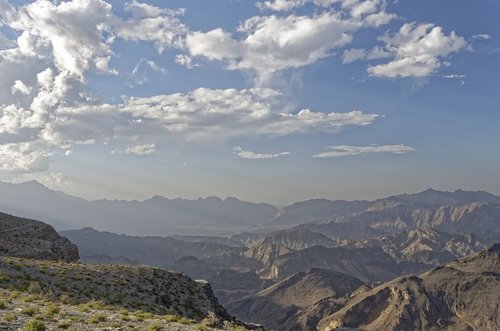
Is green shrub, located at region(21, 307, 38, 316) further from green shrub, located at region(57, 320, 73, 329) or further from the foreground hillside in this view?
green shrub, located at region(57, 320, 73, 329)

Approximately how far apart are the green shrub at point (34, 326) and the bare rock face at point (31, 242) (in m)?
37.8

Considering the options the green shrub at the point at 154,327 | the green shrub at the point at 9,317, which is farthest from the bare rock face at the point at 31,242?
the green shrub at the point at 154,327

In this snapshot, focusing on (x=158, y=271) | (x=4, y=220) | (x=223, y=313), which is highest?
(x=4, y=220)

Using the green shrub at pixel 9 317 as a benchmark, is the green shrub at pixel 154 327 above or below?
below

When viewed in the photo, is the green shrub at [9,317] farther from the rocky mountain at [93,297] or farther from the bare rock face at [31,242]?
the bare rock face at [31,242]

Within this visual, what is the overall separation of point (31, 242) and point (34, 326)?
1961 inches

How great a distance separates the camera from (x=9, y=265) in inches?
1501

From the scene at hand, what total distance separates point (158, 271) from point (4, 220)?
159ft

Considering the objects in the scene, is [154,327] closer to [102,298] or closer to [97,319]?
[97,319]

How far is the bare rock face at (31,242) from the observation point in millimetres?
56812

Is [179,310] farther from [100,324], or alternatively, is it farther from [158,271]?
[100,324]

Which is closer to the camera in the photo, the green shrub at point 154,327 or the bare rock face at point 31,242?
the green shrub at point 154,327

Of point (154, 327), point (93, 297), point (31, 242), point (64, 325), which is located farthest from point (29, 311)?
point (31, 242)

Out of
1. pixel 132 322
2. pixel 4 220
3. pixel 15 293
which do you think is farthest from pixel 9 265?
pixel 4 220
